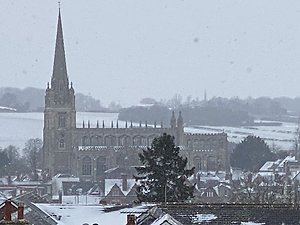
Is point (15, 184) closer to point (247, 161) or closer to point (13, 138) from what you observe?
point (247, 161)

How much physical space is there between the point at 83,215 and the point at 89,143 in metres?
87.3

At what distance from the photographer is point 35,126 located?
186 meters

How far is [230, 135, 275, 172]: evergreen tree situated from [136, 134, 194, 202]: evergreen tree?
72198 millimetres

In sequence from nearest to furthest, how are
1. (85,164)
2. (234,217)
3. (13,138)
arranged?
(234,217) < (85,164) < (13,138)

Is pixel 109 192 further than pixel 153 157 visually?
Yes

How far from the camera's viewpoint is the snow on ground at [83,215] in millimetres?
22605

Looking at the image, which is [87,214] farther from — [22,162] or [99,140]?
[22,162]

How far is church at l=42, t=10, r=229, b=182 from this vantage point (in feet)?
349

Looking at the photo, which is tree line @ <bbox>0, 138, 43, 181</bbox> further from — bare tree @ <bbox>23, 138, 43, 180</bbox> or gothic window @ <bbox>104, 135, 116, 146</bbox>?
gothic window @ <bbox>104, 135, 116, 146</bbox>

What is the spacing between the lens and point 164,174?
34.0m

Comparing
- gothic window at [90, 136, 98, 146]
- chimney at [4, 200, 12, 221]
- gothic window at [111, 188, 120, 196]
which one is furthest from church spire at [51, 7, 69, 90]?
chimney at [4, 200, 12, 221]

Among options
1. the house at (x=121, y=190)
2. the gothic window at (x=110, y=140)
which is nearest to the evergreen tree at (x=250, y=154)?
the gothic window at (x=110, y=140)

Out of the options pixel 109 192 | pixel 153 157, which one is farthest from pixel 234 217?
pixel 109 192

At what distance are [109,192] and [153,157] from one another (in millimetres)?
40644
